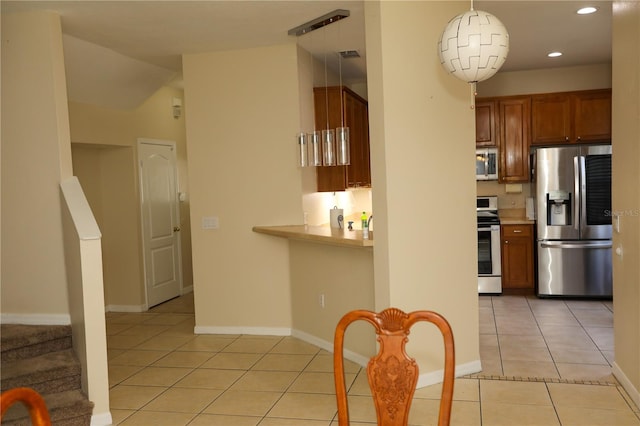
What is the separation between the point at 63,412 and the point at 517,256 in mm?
5131

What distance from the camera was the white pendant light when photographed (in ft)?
9.05

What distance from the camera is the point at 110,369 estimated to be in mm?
4613

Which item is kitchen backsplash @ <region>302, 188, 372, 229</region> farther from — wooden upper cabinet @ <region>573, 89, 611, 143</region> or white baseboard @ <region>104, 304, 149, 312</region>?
wooden upper cabinet @ <region>573, 89, 611, 143</region>

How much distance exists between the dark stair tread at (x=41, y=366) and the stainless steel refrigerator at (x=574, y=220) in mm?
4973

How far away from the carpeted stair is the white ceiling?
2.25 meters

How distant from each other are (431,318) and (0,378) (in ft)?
9.84

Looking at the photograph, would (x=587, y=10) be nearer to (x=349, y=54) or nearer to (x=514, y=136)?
(x=349, y=54)

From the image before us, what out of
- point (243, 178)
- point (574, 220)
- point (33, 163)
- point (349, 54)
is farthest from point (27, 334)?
point (574, 220)

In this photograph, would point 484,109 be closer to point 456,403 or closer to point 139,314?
point 456,403

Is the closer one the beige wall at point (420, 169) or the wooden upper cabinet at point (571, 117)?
the beige wall at point (420, 169)

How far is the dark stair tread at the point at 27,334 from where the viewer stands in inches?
150

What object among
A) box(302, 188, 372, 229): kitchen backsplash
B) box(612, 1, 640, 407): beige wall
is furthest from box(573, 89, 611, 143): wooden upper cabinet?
box(612, 1, 640, 407): beige wall

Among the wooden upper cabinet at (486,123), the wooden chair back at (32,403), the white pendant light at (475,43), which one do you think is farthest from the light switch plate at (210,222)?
the wooden chair back at (32,403)

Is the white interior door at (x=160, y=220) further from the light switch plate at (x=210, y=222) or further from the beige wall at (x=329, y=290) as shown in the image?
the beige wall at (x=329, y=290)
